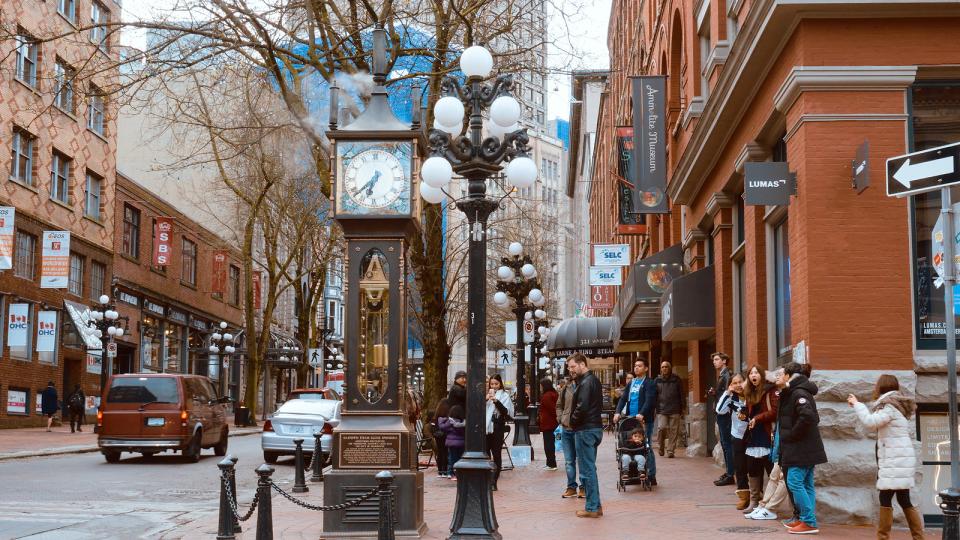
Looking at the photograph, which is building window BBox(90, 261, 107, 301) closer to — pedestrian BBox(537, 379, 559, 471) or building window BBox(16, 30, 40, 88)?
building window BBox(16, 30, 40, 88)

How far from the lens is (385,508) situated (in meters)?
8.82

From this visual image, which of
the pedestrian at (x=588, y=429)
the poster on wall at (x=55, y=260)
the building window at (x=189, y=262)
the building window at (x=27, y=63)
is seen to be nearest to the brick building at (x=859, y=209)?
the pedestrian at (x=588, y=429)

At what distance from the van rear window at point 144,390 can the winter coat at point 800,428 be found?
1492 cm

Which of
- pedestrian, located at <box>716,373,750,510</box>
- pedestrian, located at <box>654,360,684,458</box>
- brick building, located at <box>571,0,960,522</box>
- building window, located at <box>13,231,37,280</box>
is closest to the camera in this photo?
brick building, located at <box>571,0,960,522</box>

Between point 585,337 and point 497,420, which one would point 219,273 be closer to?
point 585,337

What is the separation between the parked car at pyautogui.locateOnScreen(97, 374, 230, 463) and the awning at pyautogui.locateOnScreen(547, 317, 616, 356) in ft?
62.5

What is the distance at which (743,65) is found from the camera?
15336 mm

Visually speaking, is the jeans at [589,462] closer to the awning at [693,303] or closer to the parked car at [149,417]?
the awning at [693,303]

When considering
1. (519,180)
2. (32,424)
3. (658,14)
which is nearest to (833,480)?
(519,180)

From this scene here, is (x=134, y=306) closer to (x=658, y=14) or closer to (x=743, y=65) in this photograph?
(x=658, y=14)

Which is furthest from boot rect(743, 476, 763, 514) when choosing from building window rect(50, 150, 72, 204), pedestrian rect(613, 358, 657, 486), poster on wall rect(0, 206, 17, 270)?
building window rect(50, 150, 72, 204)

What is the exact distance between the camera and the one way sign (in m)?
8.10

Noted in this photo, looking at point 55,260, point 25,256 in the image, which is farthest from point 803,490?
point 25,256

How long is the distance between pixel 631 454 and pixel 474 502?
6.35 meters
